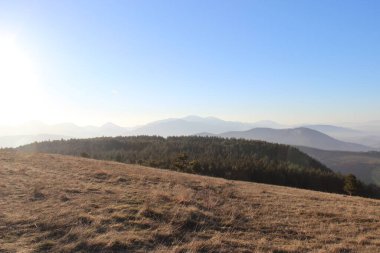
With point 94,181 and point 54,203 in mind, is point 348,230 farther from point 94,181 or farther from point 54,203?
point 94,181

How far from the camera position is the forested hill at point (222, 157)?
363ft

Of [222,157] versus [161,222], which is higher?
[161,222]

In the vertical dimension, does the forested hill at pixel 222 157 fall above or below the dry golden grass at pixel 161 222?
below

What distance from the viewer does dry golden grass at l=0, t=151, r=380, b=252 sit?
10070 mm

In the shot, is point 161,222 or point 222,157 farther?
point 222,157

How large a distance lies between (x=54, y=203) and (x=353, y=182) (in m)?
68.3

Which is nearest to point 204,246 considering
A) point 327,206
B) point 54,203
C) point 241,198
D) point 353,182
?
point 54,203

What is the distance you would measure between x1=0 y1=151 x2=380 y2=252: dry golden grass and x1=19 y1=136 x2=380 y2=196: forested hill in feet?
209

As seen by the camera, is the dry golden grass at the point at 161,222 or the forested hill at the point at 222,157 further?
the forested hill at the point at 222,157

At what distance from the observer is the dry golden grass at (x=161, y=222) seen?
10070 millimetres

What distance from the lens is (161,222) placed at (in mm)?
12203

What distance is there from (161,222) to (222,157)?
127391mm

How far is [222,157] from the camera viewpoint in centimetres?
13850

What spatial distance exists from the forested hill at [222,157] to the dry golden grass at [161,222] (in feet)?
209
